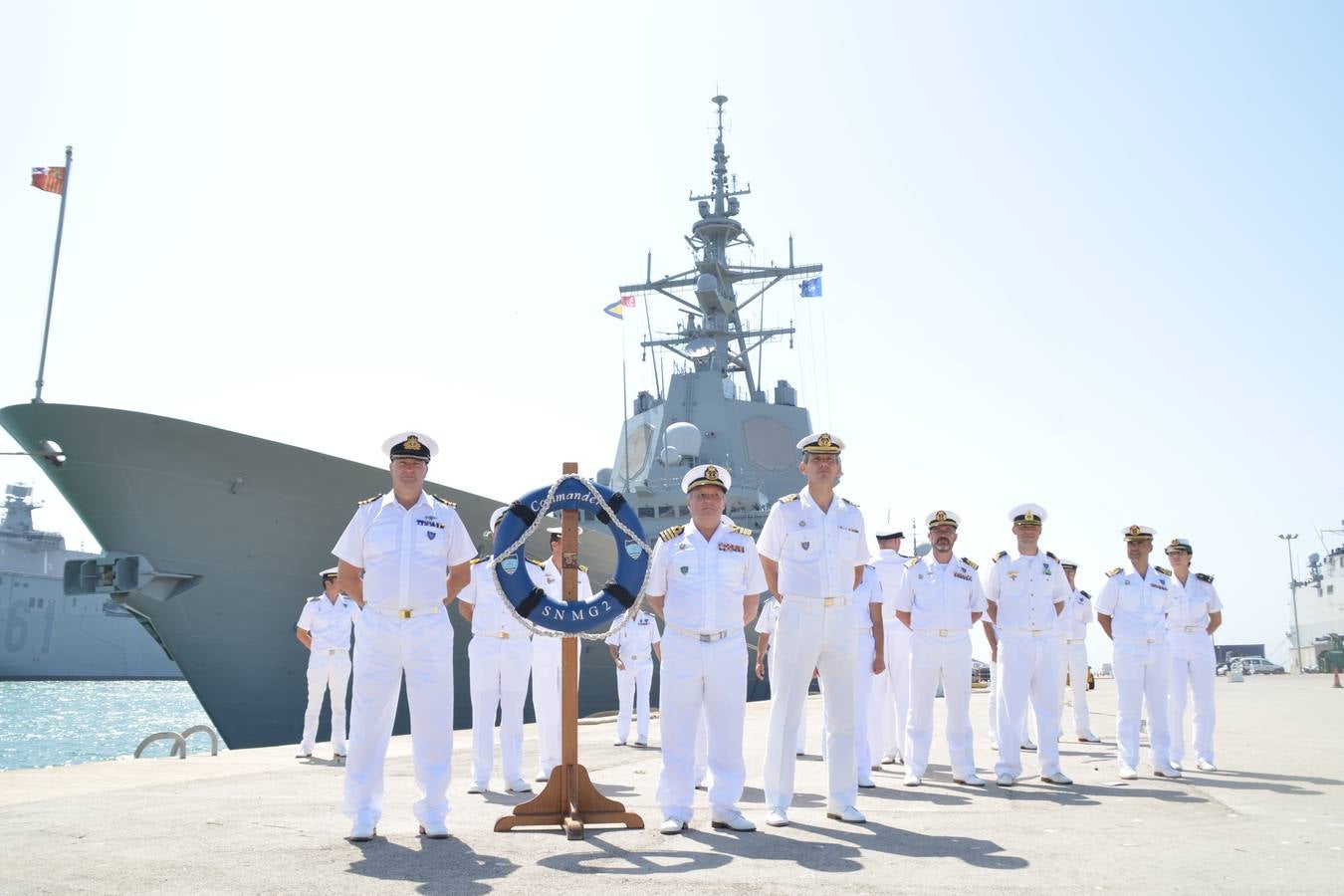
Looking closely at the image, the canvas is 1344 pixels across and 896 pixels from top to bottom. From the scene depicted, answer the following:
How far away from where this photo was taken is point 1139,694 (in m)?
5.79

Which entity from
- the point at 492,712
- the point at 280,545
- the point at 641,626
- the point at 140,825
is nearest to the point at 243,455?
the point at 280,545

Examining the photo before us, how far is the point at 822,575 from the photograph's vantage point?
4.14 m

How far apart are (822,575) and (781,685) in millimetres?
500

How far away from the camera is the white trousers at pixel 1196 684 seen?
20.0 ft

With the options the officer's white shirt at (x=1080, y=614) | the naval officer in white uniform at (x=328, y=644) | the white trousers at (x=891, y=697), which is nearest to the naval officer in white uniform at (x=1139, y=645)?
the white trousers at (x=891, y=697)

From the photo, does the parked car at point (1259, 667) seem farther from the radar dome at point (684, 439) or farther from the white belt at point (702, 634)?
the white belt at point (702, 634)

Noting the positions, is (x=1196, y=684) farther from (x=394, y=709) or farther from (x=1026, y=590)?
(x=394, y=709)

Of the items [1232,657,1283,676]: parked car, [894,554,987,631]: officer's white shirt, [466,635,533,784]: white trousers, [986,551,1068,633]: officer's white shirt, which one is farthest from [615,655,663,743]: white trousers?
[1232,657,1283,676]: parked car

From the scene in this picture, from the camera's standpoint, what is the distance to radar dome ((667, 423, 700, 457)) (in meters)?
19.9

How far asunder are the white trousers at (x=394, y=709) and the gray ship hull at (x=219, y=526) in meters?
7.01

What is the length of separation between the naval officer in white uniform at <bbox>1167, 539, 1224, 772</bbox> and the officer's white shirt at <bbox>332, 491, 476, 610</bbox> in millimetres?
4571

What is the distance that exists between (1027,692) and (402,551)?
3.65 metres

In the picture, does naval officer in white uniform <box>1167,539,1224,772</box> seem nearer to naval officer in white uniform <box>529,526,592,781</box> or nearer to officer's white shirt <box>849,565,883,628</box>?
officer's white shirt <box>849,565,883,628</box>

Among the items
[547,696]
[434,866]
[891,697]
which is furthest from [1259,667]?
[434,866]
